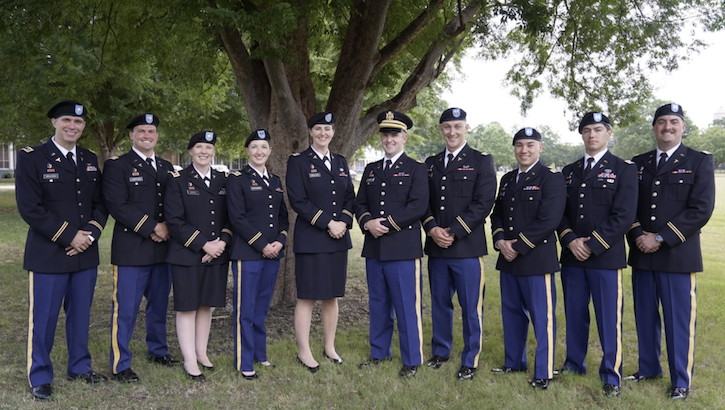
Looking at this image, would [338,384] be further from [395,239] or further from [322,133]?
[322,133]

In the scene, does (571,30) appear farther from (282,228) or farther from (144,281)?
(144,281)

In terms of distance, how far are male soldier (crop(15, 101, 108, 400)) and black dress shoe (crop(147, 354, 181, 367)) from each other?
0.66 metres

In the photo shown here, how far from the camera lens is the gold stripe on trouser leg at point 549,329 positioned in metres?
4.64

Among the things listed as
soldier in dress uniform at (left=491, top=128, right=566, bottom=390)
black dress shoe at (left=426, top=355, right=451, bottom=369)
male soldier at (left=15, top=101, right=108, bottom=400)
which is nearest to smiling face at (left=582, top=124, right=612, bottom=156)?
soldier in dress uniform at (left=491, top=128, right=566, bottom=390)

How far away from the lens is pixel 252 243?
15.7 feet

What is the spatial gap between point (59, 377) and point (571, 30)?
723 cm

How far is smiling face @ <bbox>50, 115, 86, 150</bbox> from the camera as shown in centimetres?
444

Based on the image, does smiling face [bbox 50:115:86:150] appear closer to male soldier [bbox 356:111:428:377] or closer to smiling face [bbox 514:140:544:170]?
male soldier [bbox 356:111:428:377]

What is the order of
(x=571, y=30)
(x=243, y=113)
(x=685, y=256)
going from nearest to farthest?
(x=685, y=256)
(x=571, y=30)
(x=243, y=113)

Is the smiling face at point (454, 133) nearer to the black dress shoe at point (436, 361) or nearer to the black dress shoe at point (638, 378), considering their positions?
the black dress shoe at point (436, 361)

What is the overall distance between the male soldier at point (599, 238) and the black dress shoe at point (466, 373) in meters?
0.91

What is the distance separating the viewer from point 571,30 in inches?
301

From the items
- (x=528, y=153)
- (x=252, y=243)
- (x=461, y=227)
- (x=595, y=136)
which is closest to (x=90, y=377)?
(x=252, y=243)

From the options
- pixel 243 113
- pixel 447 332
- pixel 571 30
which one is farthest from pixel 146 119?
pixel 243 113
